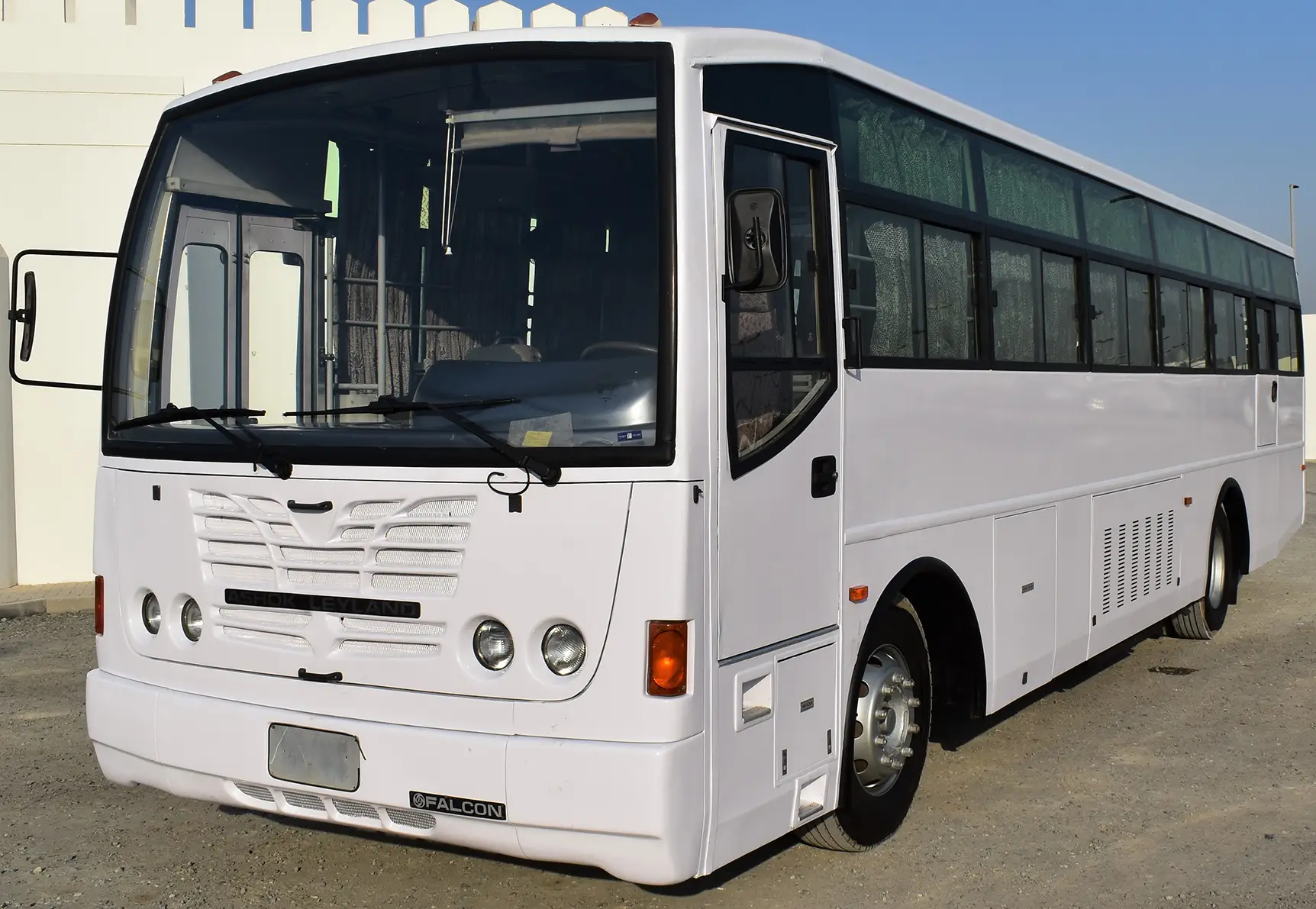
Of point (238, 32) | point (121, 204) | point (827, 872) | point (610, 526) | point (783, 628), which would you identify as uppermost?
point (238, 32)

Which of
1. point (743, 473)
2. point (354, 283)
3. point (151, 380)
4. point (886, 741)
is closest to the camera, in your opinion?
point (743, 473)

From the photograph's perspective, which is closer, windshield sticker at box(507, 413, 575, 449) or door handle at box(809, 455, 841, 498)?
windshield sticker at box(507, 413, 575, 449)

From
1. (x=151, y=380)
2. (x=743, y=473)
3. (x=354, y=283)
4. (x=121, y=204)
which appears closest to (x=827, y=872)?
(x=743, y=473)

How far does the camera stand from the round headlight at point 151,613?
16.6 ft

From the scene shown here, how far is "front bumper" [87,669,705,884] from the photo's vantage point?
4.09 m

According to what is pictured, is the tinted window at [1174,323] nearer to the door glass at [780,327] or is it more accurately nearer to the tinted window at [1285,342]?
the tinted window at [1285,342]

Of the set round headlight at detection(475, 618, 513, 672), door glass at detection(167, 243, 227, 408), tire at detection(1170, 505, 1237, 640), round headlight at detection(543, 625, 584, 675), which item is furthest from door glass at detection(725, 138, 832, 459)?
tire at detection(1170, 505, 1237, 640)

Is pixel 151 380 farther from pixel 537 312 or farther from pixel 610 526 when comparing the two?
pixel 610 526

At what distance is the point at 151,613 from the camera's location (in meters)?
5.09

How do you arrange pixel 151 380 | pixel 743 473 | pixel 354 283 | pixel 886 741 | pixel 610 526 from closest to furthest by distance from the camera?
pixel 610 526 → pixel 743 473 → pixel 354 283 → pixel 151 380 → pixel 886 741

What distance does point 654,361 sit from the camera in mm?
4258

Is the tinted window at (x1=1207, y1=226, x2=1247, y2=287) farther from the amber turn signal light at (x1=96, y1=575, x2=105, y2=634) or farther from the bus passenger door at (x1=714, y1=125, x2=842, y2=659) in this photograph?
the amber turn signal light at (x1=96, y1=575, x2=105, y2=634)

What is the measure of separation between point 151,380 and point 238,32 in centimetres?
873

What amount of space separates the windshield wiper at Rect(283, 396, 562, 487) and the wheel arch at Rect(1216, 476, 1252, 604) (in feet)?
26.9
